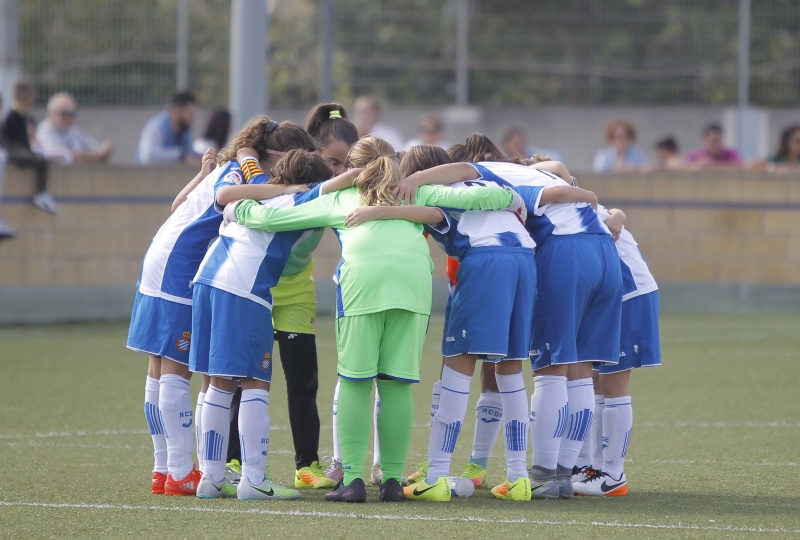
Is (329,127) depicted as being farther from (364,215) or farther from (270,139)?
(364,215)

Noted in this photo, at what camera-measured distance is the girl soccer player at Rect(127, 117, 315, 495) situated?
229 inches

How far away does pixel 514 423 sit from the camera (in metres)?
5.72

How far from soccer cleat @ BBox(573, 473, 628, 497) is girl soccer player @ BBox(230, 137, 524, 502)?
0.92 metres

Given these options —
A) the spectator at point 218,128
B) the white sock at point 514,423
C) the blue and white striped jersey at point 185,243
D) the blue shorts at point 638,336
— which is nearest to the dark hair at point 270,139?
the blue and white striped jersey at point 185,243

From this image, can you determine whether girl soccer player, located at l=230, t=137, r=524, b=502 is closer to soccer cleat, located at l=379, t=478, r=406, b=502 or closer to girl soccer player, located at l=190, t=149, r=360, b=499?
soccer cleat, located at l=379, t=478, r=406, b=502

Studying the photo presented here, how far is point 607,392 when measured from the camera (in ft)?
20.0

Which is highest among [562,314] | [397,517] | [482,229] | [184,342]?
[482,229]

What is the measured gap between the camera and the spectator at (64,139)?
13.5m

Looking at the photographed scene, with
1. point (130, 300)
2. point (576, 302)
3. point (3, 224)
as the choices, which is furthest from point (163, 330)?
point (130, 300)

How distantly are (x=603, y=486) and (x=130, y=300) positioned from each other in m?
8.51

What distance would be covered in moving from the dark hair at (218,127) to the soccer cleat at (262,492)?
760 cm

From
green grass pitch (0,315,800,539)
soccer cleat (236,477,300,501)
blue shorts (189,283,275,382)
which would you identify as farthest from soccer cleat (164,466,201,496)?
blue shorts (189,283,275,382)

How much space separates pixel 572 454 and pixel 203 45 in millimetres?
11069

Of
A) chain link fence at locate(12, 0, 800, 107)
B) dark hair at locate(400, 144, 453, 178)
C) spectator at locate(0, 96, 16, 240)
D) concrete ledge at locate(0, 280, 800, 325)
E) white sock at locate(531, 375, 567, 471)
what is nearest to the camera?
white sock at locate(531, 375, 567, 471)
